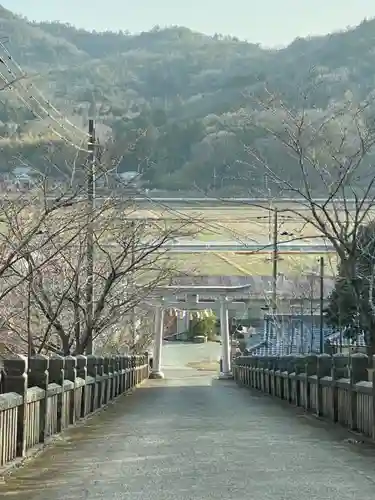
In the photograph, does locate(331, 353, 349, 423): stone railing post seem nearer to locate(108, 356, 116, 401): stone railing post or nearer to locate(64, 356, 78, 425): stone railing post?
locate(64, 356, 78, 425): stone railing post

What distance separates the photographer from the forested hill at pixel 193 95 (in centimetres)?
2033

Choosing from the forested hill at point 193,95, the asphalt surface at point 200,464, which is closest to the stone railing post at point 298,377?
the asphalt surface at point 200,464

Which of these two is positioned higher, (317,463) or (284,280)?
(284,280)

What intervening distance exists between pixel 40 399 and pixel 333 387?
19.6 feet

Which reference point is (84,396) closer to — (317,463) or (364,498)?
(317,463)

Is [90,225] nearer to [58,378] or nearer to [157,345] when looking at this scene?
[58,378]

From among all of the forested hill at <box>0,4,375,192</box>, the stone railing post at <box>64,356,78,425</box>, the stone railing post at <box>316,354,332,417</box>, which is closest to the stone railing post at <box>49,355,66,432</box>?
the stone railing post at <box>64,356,78,425</box>

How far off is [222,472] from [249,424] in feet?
21.3

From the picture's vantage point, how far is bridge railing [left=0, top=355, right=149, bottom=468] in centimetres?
965

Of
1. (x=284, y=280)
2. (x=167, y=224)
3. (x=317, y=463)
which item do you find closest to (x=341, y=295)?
(x=167, y=224)

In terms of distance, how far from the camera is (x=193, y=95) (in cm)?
3906

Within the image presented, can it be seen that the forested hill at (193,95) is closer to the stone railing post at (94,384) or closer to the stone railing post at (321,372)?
the stone railing post at (321,372)

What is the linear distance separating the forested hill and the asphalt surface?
613cm

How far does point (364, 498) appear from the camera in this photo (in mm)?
7473
